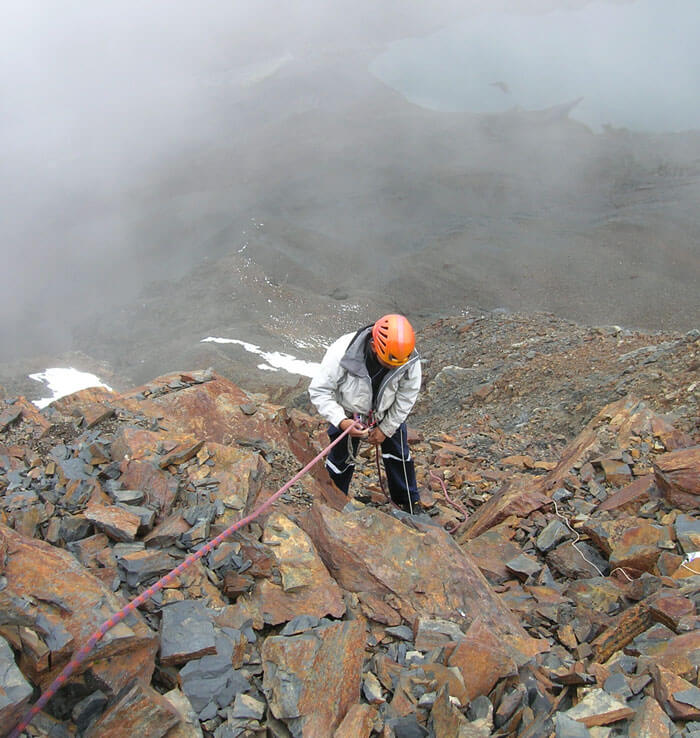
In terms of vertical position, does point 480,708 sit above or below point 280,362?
above

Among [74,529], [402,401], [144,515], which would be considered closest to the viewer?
[74,529]

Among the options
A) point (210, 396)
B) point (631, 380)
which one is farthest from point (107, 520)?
point (631, 380)

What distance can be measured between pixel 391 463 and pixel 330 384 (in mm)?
1311

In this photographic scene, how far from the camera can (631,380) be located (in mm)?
10375

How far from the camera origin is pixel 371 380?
17.7ft

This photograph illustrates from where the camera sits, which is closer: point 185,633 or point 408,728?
point 408,728

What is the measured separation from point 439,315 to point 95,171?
48.1 metres

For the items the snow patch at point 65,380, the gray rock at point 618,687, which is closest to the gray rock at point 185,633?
the gray rock at point 618,687

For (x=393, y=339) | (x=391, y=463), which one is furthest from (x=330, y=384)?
(x=391, y=463)

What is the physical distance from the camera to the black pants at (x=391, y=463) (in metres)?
6.06

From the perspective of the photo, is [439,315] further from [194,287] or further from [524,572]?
[524,572]

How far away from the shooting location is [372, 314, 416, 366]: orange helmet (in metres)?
4.92

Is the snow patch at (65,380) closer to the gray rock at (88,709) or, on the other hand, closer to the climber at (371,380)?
the climber at (371,380)

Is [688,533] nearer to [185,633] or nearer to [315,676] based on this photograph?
[315,676]
